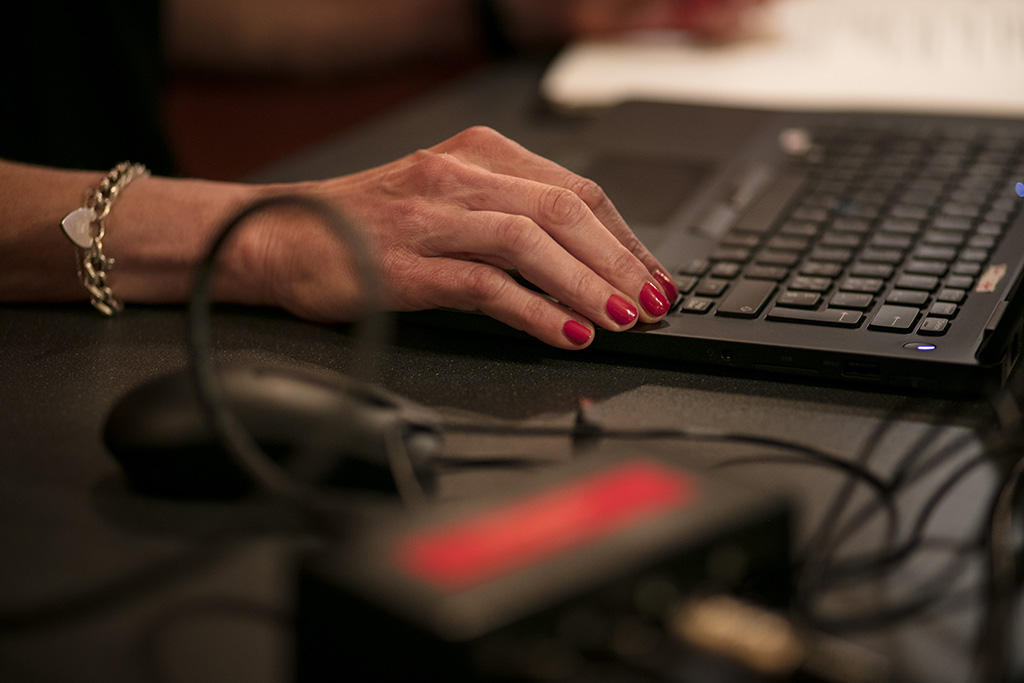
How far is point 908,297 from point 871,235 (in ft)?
0.40

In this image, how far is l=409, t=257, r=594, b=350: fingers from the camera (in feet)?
2.23


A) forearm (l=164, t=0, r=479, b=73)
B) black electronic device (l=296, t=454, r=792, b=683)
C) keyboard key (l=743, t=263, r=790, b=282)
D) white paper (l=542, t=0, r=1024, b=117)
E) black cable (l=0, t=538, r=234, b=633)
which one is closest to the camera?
black electronic device (l=296, t=454, r=792, b=683)

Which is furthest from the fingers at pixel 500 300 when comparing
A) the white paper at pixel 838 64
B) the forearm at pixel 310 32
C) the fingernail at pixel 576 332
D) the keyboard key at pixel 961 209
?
the forearm at pixel 310 32

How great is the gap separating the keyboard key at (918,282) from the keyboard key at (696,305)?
0.38 ft

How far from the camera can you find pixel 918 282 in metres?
0.70

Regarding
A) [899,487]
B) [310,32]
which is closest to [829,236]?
[899,487]

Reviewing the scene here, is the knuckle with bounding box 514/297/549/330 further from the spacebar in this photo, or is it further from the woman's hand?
the spacebar

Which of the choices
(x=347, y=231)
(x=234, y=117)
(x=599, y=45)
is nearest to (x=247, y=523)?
(x=347, y=231)

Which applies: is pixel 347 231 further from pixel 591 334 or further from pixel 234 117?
pixel 234 117

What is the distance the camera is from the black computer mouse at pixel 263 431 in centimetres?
50

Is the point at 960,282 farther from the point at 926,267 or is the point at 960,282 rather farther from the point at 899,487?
the point at 899,487

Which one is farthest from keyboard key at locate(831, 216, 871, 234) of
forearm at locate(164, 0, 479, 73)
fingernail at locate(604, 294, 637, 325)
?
forearm at locate(164, 0, 479, 73)

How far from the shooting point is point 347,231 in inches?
16.3

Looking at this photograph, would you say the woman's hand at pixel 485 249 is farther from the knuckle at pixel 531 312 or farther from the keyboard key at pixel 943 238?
the keyboard key at pixel 943 238
